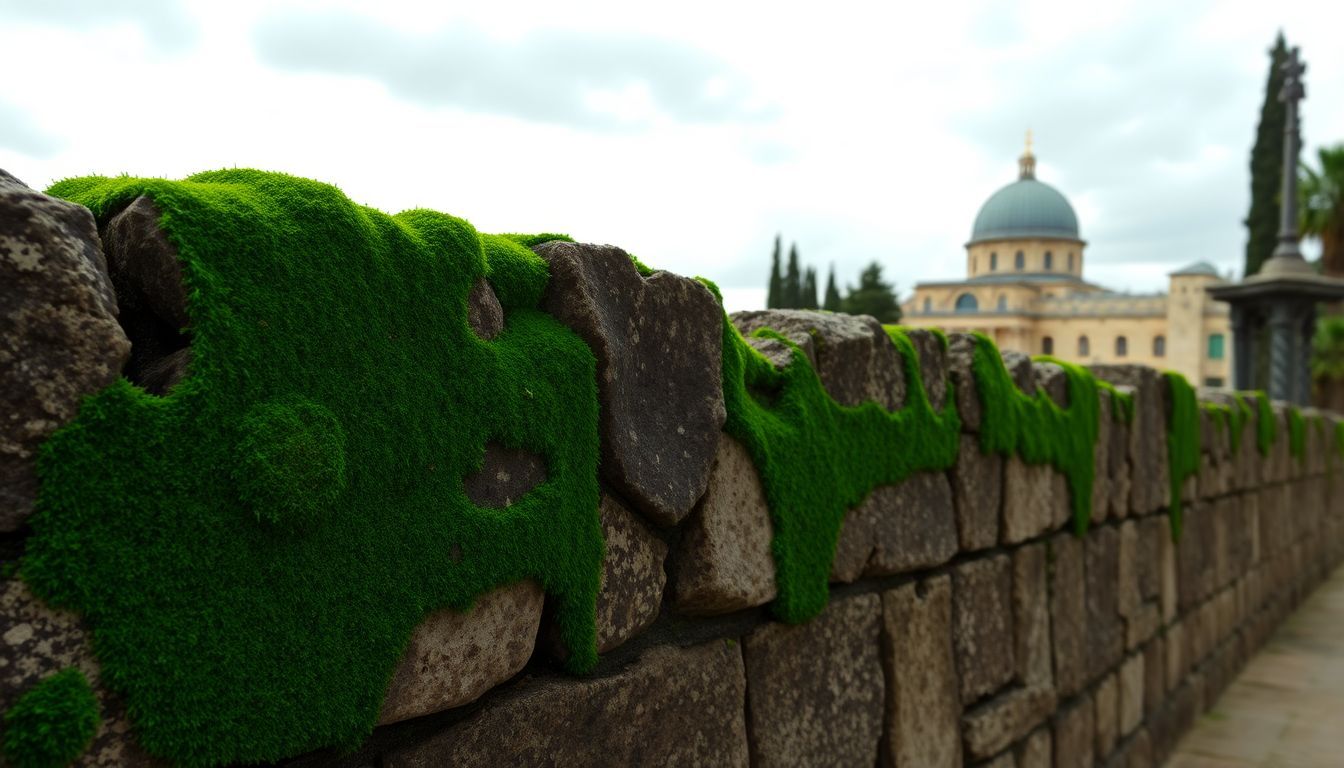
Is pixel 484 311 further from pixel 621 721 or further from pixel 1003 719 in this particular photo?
pixel 1003 719

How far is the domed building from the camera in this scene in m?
55.6

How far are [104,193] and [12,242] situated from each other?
235 mm

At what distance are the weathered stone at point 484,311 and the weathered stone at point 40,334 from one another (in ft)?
1.78

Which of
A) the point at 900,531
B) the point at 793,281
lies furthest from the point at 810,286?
the point at 900,531

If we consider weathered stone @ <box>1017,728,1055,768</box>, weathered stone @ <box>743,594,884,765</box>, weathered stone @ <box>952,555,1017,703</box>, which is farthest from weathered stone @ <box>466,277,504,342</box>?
weathered stone @ <box>1017,728,1055,768</box>

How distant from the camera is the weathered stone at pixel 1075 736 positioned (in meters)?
3.88

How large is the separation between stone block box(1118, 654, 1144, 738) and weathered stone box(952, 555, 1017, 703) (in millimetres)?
1545

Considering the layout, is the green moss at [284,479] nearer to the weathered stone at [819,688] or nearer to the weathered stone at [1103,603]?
the weathered stone at [819,688]

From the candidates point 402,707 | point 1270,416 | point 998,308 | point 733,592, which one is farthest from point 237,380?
point 998,308

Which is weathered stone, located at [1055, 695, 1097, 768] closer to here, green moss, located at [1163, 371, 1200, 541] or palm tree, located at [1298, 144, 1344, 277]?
green moss, located at [1163, 371, 1200, 541]

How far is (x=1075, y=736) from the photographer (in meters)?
4.03

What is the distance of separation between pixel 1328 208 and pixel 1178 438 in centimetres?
2947

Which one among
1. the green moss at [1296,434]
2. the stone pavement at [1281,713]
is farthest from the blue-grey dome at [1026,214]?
the stone pavement at [1281,713]

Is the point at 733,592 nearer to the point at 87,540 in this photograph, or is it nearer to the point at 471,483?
the point at 471,483
